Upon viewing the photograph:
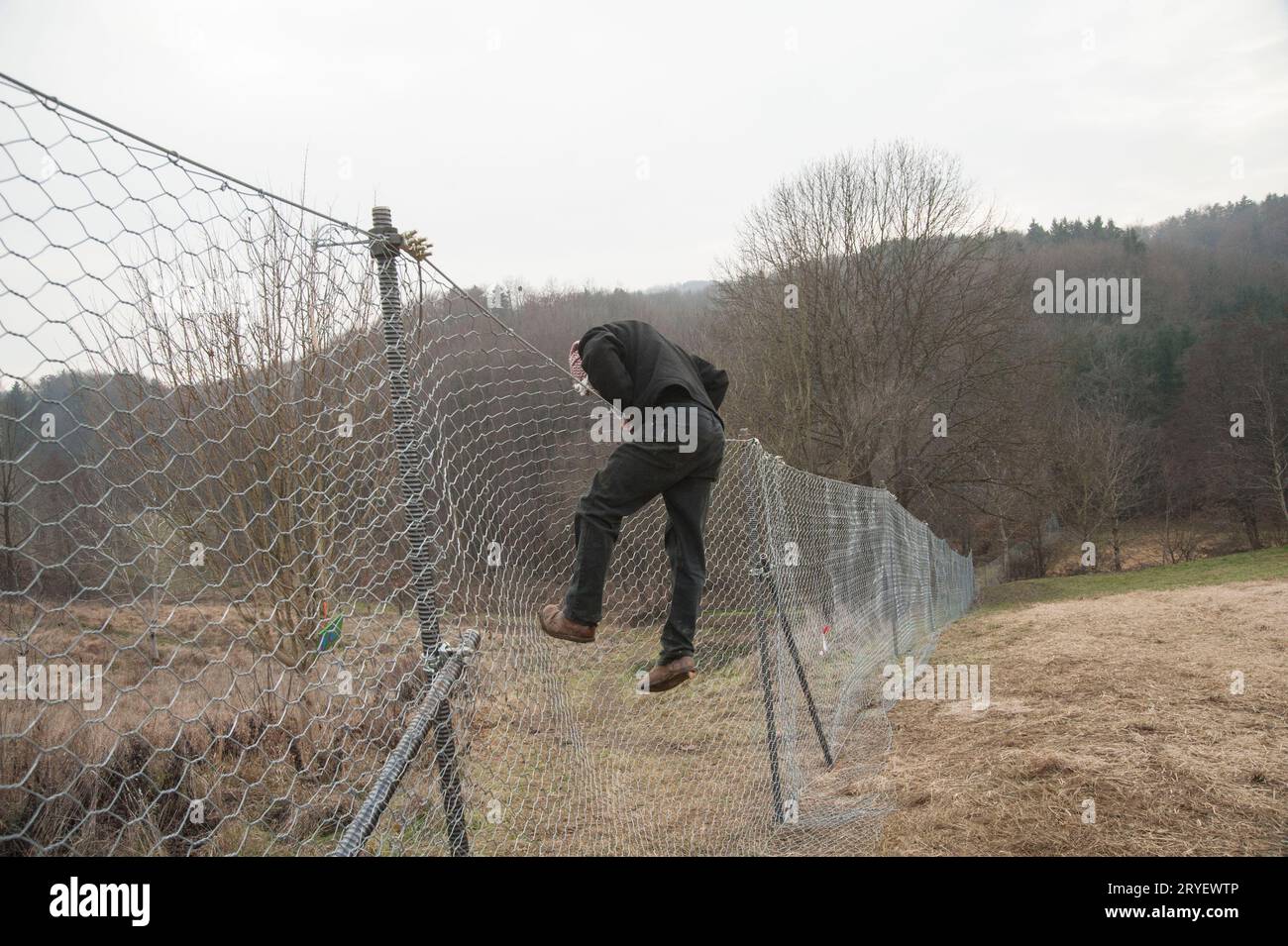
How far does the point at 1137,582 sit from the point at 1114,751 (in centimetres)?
1836

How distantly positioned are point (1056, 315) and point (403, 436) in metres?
47.4

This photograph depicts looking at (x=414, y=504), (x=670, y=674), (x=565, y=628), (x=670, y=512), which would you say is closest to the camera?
(x=414, y=504)

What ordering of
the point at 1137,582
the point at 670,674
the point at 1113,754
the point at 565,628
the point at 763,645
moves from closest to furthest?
the point at 565,628
the point at 670,674
the point at 763,645
the point at 1113,754
the point at 1137,582

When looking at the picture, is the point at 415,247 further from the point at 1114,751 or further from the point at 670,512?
the point at 1114,751

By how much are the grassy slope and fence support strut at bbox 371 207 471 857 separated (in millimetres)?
17494

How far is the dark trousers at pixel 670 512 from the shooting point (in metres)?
2.69

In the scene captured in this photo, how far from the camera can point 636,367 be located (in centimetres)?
299

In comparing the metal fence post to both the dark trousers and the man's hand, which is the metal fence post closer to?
the dark trousers

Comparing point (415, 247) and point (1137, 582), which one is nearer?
point (415, 247)

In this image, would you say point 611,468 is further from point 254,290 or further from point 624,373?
point 254,290

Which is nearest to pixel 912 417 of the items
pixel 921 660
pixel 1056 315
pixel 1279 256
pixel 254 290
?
pixel 921 660

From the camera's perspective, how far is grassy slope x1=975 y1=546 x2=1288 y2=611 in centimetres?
1748

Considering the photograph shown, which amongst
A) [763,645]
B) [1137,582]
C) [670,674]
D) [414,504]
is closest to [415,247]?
[414,504]

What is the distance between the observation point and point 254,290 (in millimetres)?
3740
